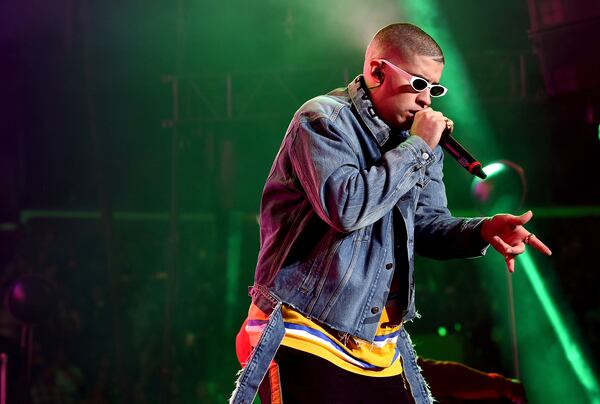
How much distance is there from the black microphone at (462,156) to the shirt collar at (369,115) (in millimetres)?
158

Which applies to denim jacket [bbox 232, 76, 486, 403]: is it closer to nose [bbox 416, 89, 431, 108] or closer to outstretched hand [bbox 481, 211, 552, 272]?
nose [bbox 416, 89, 431, 108]

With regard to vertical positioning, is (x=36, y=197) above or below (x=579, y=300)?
above

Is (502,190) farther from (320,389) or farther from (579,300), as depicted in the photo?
(320,389)

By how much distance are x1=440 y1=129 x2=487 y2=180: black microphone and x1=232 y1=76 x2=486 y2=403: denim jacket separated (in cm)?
6

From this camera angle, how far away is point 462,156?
1879 mm

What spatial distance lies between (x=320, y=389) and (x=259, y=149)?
7.48 m

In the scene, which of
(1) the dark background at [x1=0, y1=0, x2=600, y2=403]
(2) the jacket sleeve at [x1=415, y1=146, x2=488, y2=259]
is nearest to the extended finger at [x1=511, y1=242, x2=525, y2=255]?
(2) the jacket sleeve at [x1=415, y1=146, x2=488, y2=259]

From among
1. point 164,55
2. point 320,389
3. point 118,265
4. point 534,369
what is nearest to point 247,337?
point 320,389

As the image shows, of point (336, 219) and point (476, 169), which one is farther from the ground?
point (476, 169)

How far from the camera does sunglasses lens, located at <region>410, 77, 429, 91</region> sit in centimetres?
185

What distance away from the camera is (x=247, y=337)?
1908 millimetres

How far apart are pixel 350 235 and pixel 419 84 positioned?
18.3 inches

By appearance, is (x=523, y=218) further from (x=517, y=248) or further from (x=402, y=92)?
(x=402, y=92)

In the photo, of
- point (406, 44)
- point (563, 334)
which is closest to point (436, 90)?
point (406, 44)
